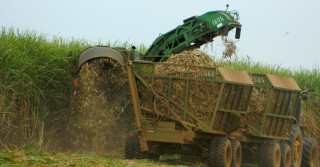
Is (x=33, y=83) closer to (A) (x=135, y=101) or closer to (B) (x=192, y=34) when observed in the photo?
(A) (x=135, y=101)

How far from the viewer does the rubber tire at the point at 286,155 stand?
1262 cm

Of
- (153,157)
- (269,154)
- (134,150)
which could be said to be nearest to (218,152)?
(134,150)

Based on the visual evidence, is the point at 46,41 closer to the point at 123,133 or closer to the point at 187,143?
the point at 123,133

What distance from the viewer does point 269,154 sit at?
39.5ft

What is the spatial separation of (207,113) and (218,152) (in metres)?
0.74

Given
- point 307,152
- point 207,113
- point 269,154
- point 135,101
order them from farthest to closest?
point 307,152, point 269,154, point 135,101, point 207,113

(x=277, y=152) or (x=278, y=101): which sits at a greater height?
(x=278, y=101)

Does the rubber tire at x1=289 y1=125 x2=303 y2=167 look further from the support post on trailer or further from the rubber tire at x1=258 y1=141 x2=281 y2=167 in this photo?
the support post on trailer

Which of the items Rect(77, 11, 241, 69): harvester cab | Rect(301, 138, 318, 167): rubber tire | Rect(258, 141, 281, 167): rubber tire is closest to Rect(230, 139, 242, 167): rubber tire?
Rect(258, 141, 281, 167): rubber tire

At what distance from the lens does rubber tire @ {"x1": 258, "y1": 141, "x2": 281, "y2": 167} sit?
12.0 m

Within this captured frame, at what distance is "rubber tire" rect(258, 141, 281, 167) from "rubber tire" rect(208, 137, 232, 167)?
1.67 m

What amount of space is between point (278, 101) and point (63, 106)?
16.9ft

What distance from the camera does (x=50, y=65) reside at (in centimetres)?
1391

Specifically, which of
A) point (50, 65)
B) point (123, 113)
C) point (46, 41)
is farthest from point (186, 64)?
point (46, 41)
